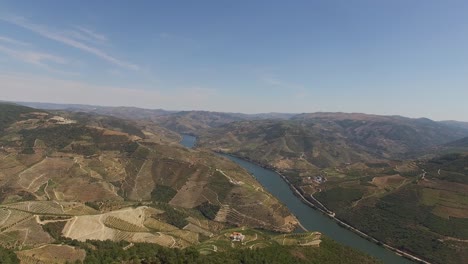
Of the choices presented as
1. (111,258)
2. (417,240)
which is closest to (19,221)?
(111,258)

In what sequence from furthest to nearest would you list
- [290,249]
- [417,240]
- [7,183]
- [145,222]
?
[7,183]
[417,240]
[145,222]
[290,249]

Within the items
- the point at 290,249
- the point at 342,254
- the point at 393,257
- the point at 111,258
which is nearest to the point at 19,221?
the point at 111,258

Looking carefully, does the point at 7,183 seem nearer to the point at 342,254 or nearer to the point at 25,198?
the point at 25,198

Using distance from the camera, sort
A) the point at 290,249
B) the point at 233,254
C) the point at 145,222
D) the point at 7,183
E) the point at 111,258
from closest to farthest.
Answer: the point at 111,258
the point at 233,254
the point at 290,249
the point at 145,222
the point at 7,183

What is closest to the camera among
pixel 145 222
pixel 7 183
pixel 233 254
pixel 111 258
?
pixel 111 258

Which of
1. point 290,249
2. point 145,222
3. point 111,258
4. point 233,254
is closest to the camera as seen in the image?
point 111,258

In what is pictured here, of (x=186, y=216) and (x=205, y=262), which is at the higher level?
(x=205, y=262)

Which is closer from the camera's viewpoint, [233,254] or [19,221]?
[233,254]

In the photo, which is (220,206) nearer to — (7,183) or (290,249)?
(290,249)

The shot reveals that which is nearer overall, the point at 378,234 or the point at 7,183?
the point at 378,234
